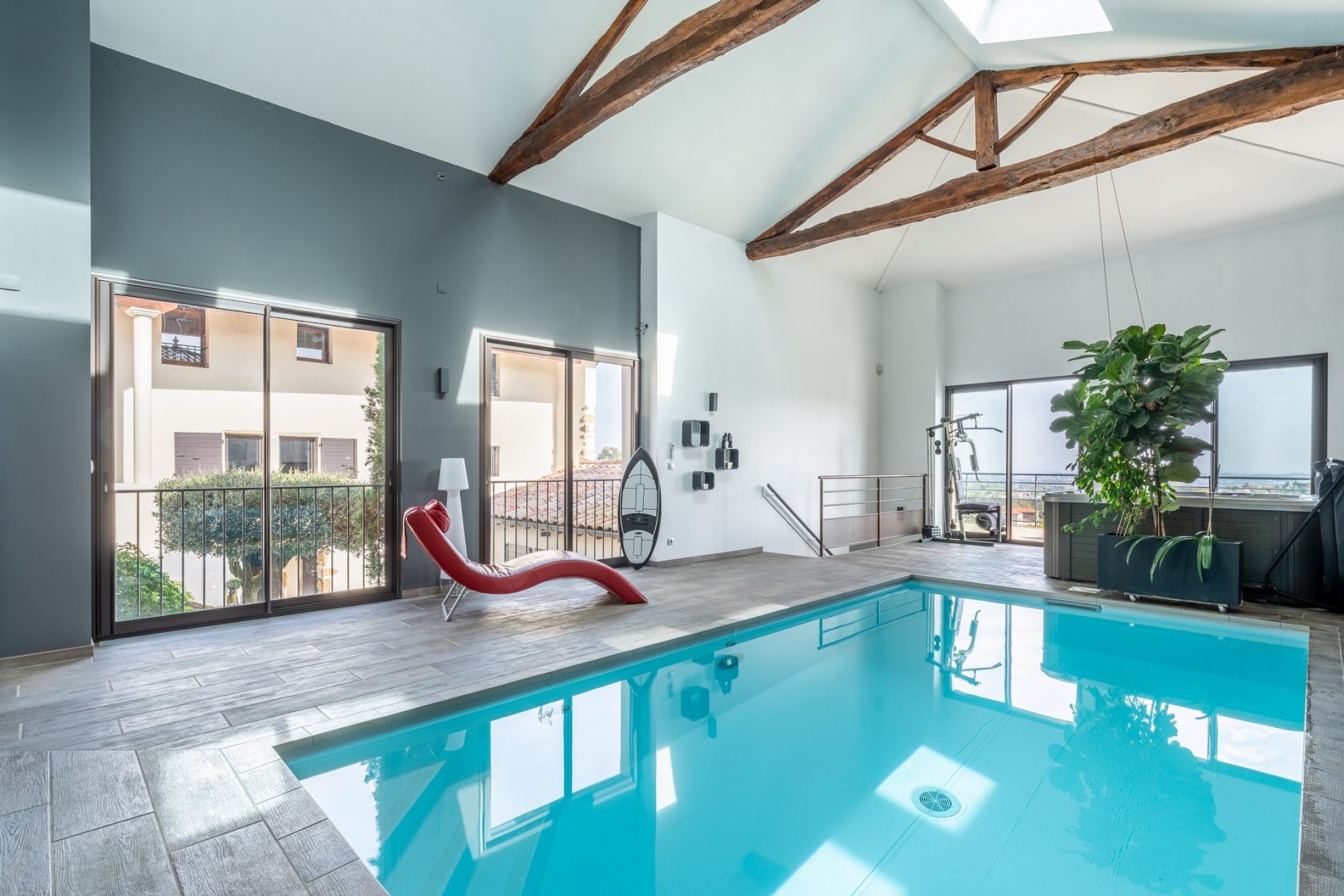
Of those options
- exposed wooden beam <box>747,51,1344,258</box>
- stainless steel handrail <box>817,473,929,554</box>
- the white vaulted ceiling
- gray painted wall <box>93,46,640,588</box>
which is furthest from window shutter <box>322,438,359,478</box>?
stainless steel handrail <box>817,473,929,554</box>

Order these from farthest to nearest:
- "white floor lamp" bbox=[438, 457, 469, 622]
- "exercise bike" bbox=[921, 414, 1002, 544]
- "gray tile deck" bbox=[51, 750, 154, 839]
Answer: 1. "exercise bike" bbox=[921, 414, 1002, 544]
2. "white floor lamp" bbox=[438, 457, 469, 622]
3. "gray tile deck" bbox=[51, 750, 154, 839]

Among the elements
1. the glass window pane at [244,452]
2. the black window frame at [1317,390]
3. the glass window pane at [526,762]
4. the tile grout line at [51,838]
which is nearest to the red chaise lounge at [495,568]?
the glass window pane at [244,452]

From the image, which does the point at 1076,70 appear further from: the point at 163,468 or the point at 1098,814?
the point at 163,468

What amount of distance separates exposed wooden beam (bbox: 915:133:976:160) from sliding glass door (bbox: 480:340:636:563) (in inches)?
157

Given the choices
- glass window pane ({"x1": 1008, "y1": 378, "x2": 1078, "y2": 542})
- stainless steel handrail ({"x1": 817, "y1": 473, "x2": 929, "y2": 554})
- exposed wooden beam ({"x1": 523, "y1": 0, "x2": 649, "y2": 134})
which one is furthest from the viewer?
stainless steel handrail ({"x1": 817, "y1": 473, "x2": 929, "y2": 554})

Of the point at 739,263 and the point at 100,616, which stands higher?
the point at 739,263

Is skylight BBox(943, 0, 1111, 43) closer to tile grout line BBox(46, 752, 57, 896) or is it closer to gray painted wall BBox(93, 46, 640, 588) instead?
gray painted wall BBox(93, 46, 640, 588)

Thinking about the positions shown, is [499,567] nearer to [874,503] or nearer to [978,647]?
[978,647]

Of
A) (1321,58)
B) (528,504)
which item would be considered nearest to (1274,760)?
(1321,58)

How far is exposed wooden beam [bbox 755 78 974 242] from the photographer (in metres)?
6.98

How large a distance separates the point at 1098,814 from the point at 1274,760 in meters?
1.12

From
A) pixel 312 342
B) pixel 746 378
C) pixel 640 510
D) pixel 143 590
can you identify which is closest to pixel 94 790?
pixel 143 590

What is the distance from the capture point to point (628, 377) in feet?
23.9

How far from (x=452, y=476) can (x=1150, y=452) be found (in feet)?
19.5
